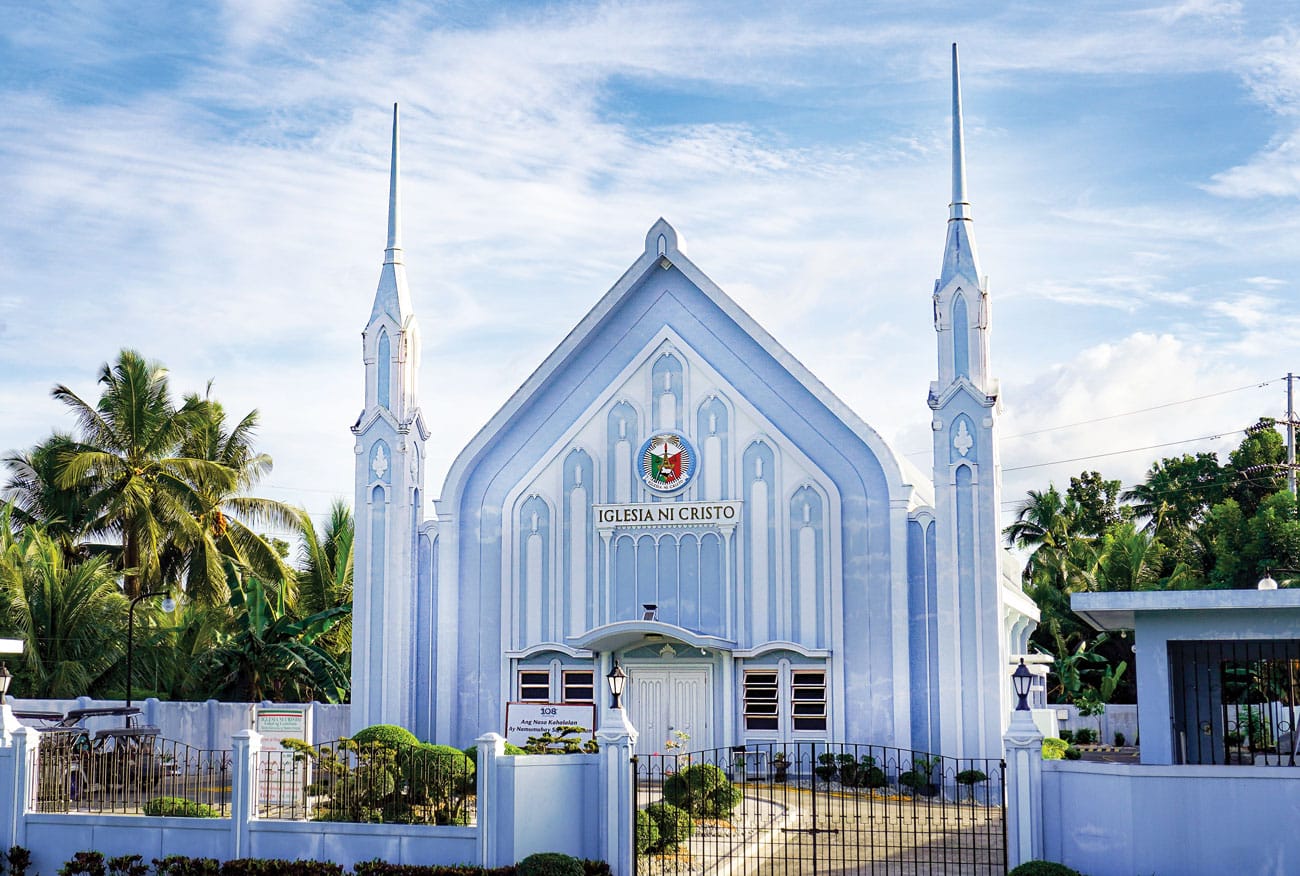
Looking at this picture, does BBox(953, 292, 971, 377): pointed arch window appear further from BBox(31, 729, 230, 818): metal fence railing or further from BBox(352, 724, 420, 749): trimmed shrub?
BBox(31, 729, 230, 818): metal fence railing

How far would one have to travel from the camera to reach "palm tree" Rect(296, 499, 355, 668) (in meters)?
44.2

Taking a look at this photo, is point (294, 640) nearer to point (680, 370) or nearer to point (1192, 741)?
point (680, 370)

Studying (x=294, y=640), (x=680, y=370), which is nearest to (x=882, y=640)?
(x=680, y=370)

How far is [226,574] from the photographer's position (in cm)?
4650

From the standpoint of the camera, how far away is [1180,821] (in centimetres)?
1928

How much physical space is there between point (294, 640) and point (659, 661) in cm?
1221

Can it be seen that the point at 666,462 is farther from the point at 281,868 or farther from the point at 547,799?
the point at 281,868

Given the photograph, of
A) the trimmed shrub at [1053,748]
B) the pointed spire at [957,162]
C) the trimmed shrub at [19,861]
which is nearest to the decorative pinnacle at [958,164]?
the pointed spire at [957,162]

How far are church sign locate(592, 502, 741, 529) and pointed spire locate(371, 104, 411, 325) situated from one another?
247 inches

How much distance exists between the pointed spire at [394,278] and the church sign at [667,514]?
20.6 ft

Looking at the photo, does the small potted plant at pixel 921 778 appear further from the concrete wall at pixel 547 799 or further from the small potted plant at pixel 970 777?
the concrete wall at pixel 547 799

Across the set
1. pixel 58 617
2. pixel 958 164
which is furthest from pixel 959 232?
pixel 58 617

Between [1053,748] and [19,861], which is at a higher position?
[1053,748]

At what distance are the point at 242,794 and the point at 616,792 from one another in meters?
5.46
